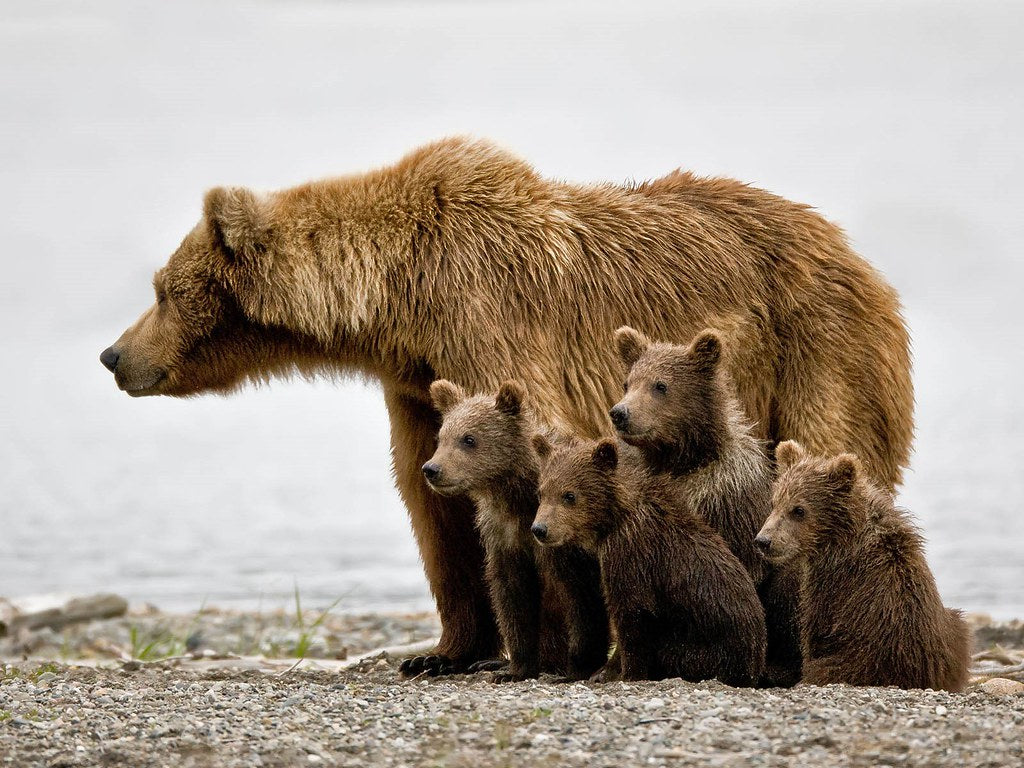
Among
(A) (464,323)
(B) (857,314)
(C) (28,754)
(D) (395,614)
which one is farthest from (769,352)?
(D) (395,614)

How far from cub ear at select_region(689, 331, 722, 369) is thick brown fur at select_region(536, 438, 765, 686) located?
0.71 metres

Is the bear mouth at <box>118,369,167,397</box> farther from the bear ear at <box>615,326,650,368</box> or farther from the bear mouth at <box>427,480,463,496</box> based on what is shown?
the bear ear at <box>615,326,650,368</box>

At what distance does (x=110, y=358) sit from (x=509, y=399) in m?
2.40

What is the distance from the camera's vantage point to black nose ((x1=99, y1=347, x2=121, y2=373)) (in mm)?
8141

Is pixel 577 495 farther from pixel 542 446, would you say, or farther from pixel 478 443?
pixel 478 443

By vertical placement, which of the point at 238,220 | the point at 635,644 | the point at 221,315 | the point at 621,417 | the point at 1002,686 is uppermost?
the point at 238,220

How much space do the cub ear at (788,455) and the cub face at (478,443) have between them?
114 centimetres

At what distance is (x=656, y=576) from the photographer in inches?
255

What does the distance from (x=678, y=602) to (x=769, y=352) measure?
2.12m

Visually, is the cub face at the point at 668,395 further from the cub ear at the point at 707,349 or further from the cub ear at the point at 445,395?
the cub ear at the point at 445,395

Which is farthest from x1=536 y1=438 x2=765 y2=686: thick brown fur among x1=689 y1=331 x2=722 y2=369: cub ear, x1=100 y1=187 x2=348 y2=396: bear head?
x1=100 y1=187 x2=348 y2=396: bear head

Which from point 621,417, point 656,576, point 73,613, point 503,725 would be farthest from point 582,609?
point 73,613

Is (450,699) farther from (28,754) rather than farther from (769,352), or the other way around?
(769,352)

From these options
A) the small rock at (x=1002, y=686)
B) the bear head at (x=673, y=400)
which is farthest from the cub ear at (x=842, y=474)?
the small rock at (x=1002, y=686)
